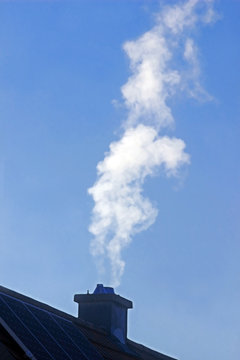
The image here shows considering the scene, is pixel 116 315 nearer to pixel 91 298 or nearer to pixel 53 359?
pixel 91 298

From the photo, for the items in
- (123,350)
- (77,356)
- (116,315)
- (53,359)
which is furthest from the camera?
(116,315)

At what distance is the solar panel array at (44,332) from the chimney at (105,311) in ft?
18.6

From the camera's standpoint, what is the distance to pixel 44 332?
84.5 feet

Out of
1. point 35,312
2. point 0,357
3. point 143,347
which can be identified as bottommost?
point 0,357

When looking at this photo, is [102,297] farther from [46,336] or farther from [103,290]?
[46,336]

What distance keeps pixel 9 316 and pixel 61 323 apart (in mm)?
5158

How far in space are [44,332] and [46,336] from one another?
11.2 inches

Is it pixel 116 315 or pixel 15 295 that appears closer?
pixel 15 295

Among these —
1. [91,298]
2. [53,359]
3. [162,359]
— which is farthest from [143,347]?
[53,359]

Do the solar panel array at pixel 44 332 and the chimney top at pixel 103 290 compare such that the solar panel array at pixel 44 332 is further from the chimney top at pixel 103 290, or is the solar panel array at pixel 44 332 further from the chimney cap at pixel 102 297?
the chimney top at pixel 103 290

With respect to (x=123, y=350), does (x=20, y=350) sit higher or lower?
lower

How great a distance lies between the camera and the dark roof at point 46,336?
74.3 ft

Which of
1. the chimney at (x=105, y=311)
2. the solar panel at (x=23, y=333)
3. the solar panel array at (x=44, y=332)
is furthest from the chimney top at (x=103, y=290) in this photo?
the solar panel at (x=23, y=333)

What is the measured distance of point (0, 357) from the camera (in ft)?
71.6
